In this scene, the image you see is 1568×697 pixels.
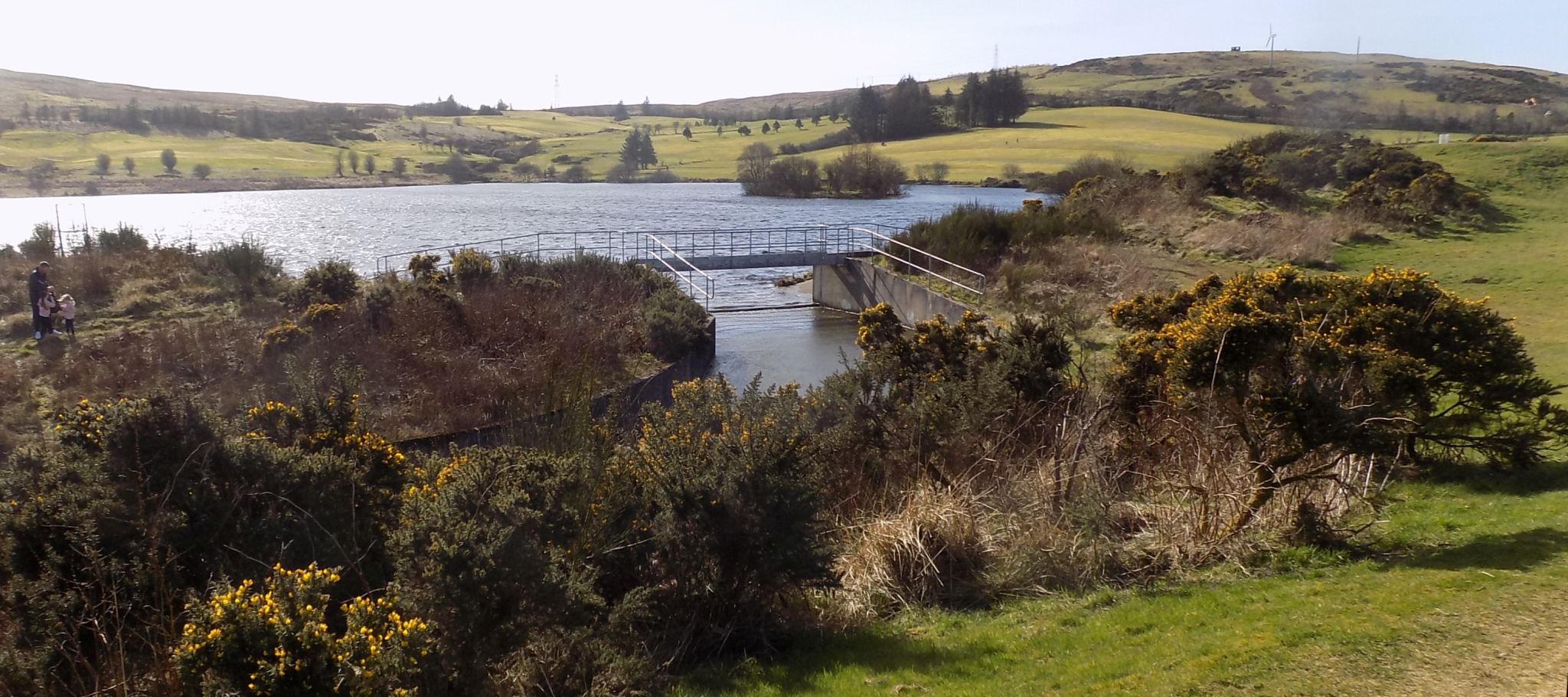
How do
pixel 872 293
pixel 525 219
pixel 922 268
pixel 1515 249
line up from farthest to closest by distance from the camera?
pixel 525 219 < pixel 872 293 < pixel 922 268 < pixel 1515 249

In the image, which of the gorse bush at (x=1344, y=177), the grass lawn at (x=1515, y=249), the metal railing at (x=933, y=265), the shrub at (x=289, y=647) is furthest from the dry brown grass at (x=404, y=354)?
the gorse bush at (x=1344, y=177)

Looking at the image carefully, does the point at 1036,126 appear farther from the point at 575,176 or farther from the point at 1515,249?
the point at 1515,249

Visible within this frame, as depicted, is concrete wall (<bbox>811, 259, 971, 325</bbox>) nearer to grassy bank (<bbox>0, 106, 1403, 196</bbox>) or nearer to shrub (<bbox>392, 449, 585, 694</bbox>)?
shrub (<bbox>392, 449, 585, 694</bbox>)

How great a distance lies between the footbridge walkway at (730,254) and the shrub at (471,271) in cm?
205

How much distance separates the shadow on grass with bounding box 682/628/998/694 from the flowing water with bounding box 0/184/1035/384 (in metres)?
15.3

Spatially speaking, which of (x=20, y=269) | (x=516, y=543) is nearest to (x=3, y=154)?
(x=20, y=269)

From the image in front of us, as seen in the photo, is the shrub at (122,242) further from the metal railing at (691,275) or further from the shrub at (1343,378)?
the shrub at (1343,378)

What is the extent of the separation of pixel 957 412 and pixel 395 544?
A: 5850 mm

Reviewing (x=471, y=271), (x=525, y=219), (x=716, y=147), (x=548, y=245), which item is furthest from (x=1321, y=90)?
(x=471, y=271)

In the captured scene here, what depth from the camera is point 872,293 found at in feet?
→ 111

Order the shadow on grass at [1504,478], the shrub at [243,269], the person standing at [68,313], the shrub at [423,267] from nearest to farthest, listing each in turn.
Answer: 1. the shadow on grass at [1504,478]
2. the person standing at [68,313]
3. the shrub at [243,269]
4. the shrub at [423,267]

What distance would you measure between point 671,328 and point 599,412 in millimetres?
6367

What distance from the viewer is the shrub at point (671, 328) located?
2259cm

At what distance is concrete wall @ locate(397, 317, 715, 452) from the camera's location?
8.61m
